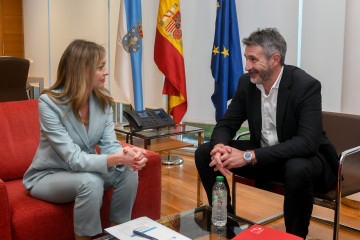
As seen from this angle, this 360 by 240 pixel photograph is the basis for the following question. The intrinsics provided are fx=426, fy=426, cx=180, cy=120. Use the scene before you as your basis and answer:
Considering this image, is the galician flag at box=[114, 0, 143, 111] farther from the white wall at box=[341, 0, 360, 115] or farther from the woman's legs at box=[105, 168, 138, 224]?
the woman's legs at box=[105, 168, 138, 224]

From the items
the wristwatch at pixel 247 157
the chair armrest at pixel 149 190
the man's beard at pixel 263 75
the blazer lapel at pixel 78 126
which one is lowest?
the chair armrest at pixel 149 190

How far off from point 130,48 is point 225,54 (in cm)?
102

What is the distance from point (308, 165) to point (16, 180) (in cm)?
166

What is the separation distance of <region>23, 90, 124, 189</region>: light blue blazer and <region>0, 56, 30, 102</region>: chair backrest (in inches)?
96.3

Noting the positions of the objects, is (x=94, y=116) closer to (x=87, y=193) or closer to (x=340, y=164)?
(x=87, y=193)

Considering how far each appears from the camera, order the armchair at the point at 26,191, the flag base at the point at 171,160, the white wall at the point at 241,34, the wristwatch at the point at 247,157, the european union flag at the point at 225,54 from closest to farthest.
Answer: the armchair at the point at 26,191, the wristwatch at the point at 247,157, the white wall at the point at 241,34, the european union flag at the point at 225,54, the flag base at the point at 171,160

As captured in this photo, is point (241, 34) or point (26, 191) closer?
point (26, 191)

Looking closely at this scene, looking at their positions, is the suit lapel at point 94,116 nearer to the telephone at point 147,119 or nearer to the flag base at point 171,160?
the telephone at point 147,119

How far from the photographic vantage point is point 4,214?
1949 mm

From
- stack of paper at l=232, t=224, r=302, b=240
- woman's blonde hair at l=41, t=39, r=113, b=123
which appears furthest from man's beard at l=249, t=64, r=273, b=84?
stack of paper at l=232, t=224, r=302, b=240

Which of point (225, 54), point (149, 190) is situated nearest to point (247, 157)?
point (149, 190)

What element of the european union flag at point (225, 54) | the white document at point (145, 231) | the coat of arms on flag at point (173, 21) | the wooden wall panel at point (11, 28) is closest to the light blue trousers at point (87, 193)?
the white document at point (145, 231)

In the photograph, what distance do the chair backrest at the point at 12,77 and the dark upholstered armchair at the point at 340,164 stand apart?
9.54 feet

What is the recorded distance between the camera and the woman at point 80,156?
2104 mm
